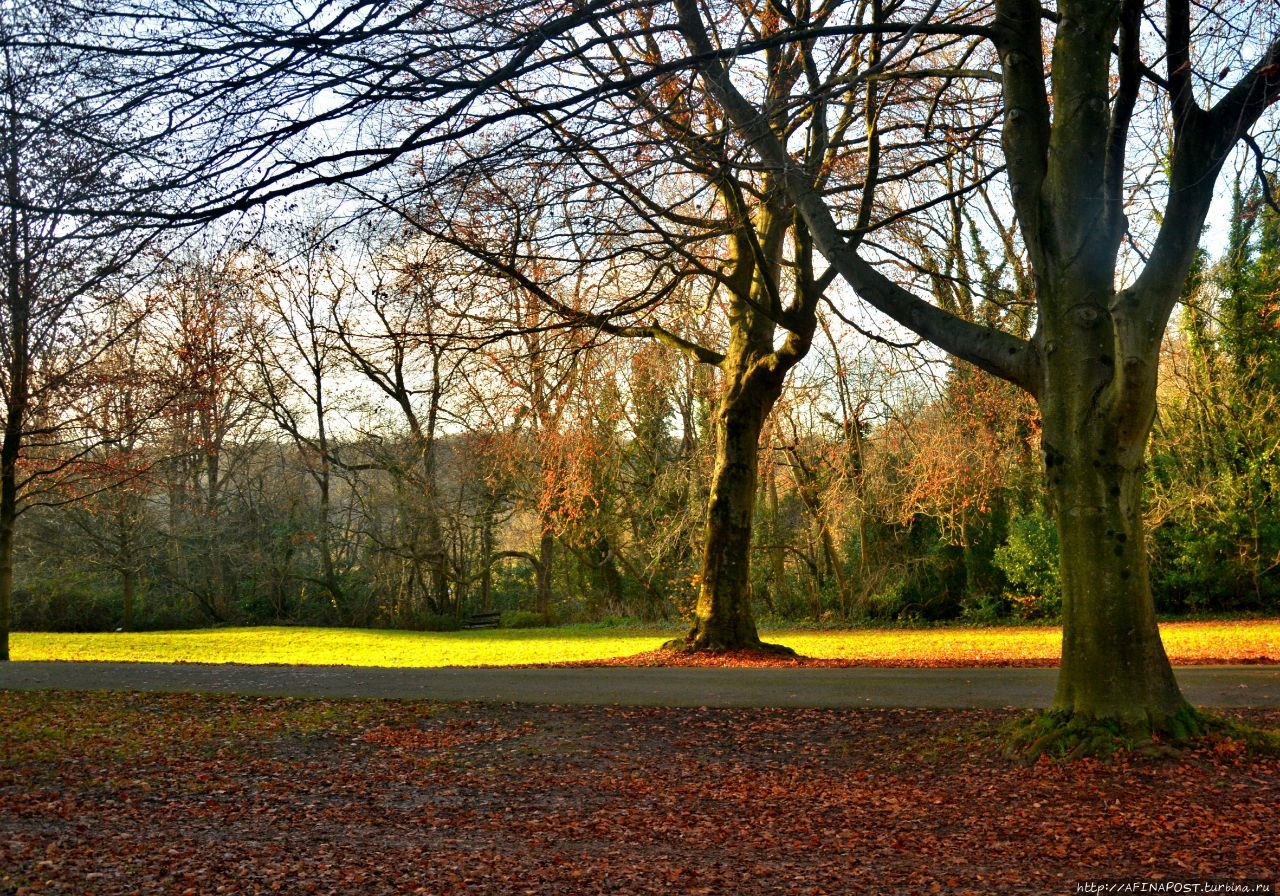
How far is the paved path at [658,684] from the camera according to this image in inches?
398

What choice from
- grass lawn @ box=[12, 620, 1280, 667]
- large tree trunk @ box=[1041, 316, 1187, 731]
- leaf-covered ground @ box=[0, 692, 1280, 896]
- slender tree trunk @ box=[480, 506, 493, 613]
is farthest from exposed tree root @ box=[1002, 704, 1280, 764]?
slender tree trunk @ box=[480, 506, 493, 613]

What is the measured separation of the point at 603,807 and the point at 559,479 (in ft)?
36.4

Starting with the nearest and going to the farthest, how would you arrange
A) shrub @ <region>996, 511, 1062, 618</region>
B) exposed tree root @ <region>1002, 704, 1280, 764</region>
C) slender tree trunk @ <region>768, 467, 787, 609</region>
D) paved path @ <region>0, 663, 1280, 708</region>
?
exposed tree root @ <region>1002, 704, 1280, 764</region> < paved path @ <region>0, 663, 1280, 708</region> < shrub @ <region>996, 511, 1062, 618</region> < slender tree trunk @ <region>768, 467, 787, 609</region>

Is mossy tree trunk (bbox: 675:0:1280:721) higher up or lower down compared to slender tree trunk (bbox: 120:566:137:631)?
higher up

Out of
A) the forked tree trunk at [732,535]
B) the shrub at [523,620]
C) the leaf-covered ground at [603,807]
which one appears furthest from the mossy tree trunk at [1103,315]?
the shrub at [523,620]

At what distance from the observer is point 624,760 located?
7.98 metres

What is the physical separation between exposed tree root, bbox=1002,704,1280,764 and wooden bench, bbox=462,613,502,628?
26.9 metres

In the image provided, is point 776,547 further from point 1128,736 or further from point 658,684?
point 1128,736

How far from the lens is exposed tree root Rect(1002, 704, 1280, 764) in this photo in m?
7.18

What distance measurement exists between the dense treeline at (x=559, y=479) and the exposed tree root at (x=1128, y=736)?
21.9ft

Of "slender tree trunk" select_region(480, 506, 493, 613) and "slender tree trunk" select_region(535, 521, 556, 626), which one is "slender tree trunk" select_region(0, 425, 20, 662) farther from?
"slender tree trunk" select_region(535, 521, 556, 626)

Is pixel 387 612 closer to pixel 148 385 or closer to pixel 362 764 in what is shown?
pixel 148 385

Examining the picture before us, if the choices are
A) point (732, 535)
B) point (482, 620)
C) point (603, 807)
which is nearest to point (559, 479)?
point (732, 535)

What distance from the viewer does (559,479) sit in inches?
693
